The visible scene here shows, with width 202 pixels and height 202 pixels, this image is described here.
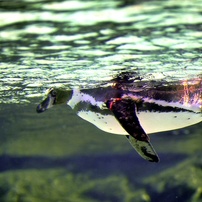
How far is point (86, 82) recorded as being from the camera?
8.37 metres

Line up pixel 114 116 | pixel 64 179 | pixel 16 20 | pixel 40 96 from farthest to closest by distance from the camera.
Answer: pixel 64 179 < pixel 40 96 < pixel 114 116 < pixel 16 20

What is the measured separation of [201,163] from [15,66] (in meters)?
8.57

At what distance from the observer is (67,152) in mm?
15070

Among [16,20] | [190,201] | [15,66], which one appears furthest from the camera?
[190,201]

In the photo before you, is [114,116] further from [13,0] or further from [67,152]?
[67,152]

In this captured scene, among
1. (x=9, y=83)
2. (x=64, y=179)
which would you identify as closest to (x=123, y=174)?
(x=64, y=179)

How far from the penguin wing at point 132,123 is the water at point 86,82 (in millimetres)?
761

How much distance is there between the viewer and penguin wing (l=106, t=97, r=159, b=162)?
5.21m

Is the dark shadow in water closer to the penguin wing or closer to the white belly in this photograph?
the white belly

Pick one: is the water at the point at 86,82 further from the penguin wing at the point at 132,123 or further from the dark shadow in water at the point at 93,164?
the penguin wing at the point at 132,123

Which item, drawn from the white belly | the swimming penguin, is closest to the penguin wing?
the swimming penguin

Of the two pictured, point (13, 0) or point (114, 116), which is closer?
point (13, 0)

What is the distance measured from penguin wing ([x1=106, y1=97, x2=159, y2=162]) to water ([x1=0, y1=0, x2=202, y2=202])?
2.50ft

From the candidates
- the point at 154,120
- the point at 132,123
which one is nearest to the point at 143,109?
the point at 154,120
